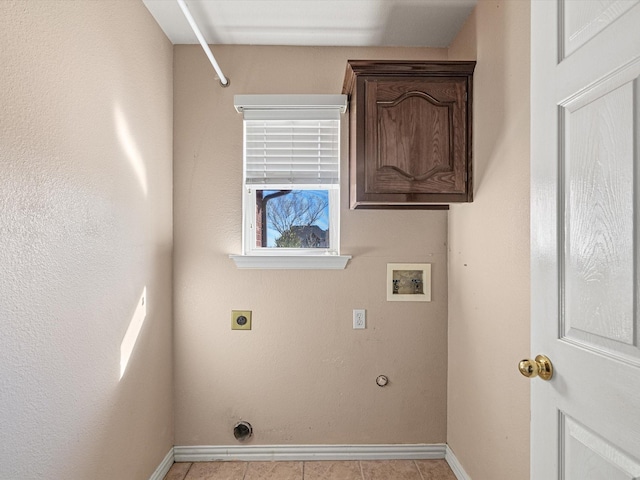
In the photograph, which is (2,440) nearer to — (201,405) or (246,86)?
(201,405)

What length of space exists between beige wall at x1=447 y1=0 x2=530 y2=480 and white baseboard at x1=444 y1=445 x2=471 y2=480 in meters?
0.05

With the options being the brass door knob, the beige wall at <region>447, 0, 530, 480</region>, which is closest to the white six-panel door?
the brass door knob

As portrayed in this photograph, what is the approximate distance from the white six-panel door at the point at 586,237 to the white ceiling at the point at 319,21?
126 centimetres

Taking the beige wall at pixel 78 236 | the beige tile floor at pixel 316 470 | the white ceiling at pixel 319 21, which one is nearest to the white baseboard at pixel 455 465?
the beige tile floor at pixel 316 470

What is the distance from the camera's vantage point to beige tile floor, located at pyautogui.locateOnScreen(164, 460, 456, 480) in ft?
8.20

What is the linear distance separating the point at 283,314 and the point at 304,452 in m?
0.81

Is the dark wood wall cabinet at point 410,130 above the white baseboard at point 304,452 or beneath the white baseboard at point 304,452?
above

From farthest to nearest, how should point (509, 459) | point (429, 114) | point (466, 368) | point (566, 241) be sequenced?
point (466, 368) < point (429, 114) < point (509, 459) < point (566, 241)

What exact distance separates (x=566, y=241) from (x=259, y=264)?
6.14 feet

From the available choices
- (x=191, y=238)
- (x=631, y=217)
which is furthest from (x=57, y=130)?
(x=631, y=217)

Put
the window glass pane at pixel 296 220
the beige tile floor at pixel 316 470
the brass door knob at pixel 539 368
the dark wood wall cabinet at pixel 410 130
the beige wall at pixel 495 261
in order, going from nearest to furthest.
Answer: the brass door knob at pixel 539 368 < the beige wall at pixel 495 261 < the dark wood wall cabinet at pixel 410 130 < the beige tile floor at pixel 316 470 < the window glass pane at pixel 296 220

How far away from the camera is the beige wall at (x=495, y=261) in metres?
1.76

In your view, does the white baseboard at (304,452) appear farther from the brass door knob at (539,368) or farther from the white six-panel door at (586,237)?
the brass door knob at (539,368)

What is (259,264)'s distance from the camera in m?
2.68
